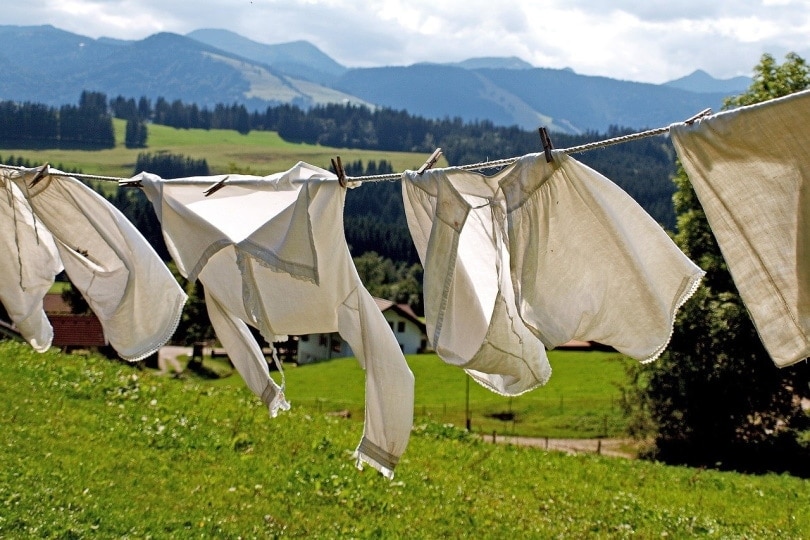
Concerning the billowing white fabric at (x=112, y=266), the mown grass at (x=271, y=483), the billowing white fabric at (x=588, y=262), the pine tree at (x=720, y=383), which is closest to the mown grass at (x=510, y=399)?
the pine tree at (x=720, y=383)

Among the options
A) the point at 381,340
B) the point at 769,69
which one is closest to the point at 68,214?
the point at 381,340

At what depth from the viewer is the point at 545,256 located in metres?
4.45

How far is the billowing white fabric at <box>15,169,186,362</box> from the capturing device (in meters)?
5.84

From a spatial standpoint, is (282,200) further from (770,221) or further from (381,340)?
(770,221)

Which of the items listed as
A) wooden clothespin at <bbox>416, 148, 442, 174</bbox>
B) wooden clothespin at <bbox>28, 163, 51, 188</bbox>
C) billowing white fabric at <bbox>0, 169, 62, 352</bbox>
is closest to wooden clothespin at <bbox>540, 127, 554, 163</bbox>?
wooden clothespin at <bbox>416, 148, 442, 174</bbox>

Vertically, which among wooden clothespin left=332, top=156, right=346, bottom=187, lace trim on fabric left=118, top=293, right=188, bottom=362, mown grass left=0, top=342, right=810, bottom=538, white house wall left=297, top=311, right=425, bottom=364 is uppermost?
wooden clothespin left=332, top=156, right=346, bottom=187

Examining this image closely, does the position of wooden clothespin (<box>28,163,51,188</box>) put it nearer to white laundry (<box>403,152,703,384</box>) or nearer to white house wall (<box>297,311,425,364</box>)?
white laundry (<box>403,152,703,384</box>)

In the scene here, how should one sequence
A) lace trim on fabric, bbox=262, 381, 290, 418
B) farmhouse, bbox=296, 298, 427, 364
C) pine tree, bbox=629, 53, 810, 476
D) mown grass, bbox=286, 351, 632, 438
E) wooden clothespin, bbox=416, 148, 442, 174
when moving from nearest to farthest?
wooden clothespin, bbox=416, 148, 442, 174, lace trim on fabric, bbox=262, 381, 290, 418, pine tree, bbox=629, 53, 810, 476, mown grass, bbox=286, 351, 632, 438, farmhouse, bbox=296, 298, 427, 364

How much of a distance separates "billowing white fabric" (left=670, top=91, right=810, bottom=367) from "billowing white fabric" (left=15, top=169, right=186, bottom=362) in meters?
3.27

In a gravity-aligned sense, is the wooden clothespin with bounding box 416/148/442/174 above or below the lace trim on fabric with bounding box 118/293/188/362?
above

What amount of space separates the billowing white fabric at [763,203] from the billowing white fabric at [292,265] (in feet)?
6.60

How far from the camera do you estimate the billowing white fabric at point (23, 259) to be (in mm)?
6473

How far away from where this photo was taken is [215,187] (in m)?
5.48

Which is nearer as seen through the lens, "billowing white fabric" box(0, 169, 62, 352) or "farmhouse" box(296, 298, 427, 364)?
"billowing white fabric" box(0, 169, 62, 352)
